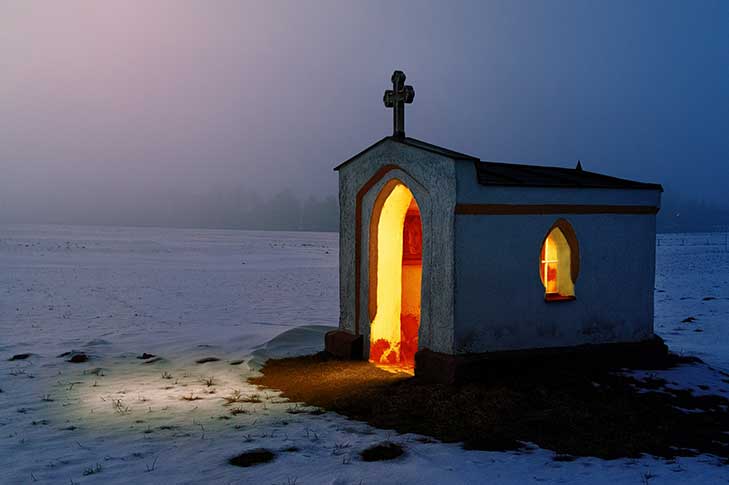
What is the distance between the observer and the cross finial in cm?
1141

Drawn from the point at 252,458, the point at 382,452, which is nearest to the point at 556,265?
the point at 382,452

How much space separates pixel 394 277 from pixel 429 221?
2.17 meters

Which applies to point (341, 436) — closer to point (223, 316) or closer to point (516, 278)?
point (516, 278)

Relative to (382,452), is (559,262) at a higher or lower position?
higher

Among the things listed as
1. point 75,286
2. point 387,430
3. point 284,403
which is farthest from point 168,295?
point 387,430

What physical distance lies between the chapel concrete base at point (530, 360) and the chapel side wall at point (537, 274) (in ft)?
0.49

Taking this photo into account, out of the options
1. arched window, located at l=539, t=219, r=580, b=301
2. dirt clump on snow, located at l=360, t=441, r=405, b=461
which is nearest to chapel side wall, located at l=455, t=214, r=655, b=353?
arched window, located at l=539, t=219, r=580, b=301

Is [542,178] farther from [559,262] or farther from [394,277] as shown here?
[394,277]

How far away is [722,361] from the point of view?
12.6m

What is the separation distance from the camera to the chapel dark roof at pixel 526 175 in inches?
388

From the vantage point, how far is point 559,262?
1088cm

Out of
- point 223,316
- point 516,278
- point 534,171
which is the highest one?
point 534,171

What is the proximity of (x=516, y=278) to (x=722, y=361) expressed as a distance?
5539 millimetres

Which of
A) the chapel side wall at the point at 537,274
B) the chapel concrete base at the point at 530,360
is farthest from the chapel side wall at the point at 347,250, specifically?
the chapel side wall at the point at 537,274
